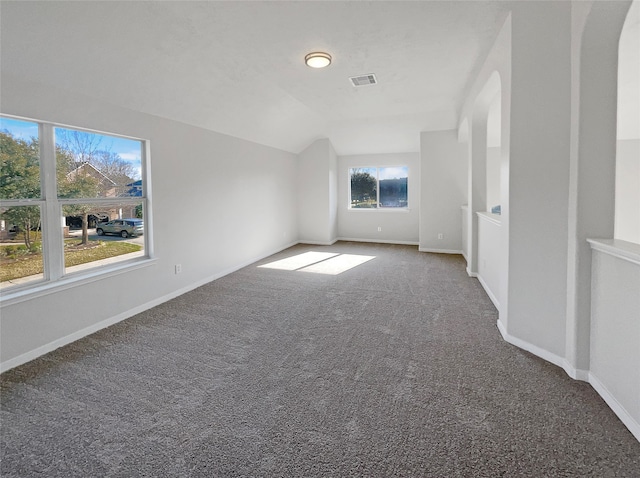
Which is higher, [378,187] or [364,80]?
[364,80]

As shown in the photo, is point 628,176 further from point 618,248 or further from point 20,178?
point 20,178

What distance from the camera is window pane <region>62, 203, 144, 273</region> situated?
118 inches

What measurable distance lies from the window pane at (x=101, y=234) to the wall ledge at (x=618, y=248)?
4.14 metres

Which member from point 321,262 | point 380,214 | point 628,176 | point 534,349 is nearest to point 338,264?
point 321,262

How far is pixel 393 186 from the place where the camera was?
793cm

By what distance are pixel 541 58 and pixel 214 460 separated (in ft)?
10.6

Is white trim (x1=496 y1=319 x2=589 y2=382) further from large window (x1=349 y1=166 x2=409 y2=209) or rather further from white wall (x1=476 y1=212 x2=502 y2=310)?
large window (x1=349 y1=166 x2=409 y2=209)

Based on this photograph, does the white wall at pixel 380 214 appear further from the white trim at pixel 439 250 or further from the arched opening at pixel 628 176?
the arched opening at pixel 628 176

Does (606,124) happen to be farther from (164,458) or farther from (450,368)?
(164,458)

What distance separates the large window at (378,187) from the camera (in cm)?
786

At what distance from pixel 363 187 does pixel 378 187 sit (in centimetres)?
39

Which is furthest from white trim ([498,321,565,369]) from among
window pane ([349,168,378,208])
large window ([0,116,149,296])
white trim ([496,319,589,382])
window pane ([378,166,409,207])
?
window pane ([349,168,378,208])

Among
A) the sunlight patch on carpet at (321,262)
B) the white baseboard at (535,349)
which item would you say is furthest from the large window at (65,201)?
the white baseboard at (535,349)

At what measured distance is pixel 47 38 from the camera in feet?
7.55
